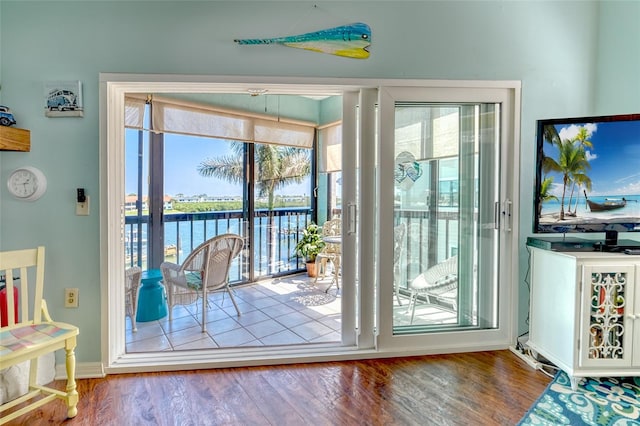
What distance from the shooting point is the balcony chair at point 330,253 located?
162 inches

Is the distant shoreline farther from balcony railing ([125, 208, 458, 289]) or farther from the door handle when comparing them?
the door handle

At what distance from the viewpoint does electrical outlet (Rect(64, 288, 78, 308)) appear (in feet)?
6.90

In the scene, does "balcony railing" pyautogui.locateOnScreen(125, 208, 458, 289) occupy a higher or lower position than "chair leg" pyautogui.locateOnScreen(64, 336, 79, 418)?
higher

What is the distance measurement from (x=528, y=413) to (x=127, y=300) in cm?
301

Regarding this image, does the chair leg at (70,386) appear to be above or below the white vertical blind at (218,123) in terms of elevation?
below

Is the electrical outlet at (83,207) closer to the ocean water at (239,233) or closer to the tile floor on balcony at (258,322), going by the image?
the tile floor on balcony at (258,322)

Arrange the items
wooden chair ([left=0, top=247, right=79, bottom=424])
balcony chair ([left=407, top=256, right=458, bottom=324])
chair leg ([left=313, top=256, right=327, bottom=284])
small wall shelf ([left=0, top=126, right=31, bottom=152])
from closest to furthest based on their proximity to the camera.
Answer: wooden chair ([left=0, top=247, right=79, bottom=424])
small wall shelf ([left=0, top=126, right=31, bottom=152])
balcony chair ([left=407, top=256, right=458, bottom=324])
chair leg ([left=313, top=256, right=327, bottom=284])

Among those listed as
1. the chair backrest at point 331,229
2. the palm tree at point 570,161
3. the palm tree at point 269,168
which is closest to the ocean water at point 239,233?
the palm tree at point 269,168

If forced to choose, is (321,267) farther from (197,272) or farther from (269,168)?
(197,272)

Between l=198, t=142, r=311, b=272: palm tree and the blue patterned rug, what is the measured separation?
11.2 feet

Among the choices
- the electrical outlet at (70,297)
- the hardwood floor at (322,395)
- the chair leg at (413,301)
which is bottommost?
the hardwood floor at (322,395)

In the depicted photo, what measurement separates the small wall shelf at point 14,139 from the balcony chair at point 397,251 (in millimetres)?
2407

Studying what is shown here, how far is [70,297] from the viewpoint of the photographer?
2105mm

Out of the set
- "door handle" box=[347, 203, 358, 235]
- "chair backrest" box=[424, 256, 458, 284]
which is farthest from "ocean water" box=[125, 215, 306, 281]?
"chair backrest" box=[424, 256, 458, 284]
